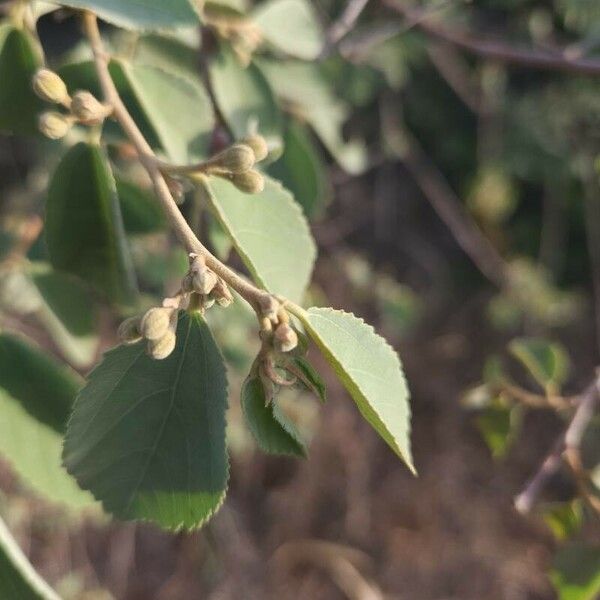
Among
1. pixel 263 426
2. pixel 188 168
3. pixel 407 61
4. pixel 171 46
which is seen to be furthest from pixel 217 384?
pixel 407 61

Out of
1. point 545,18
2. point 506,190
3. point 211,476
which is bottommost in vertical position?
point 506,190

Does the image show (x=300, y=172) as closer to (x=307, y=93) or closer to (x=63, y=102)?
(x=307, y=93)

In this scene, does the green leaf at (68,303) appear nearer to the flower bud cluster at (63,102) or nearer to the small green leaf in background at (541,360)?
the flower bud cluster at (63,102)

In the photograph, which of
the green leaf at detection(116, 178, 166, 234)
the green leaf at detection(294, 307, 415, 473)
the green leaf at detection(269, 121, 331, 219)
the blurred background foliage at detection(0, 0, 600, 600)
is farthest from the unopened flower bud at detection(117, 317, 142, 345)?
the blurred background foliage at detection(0, 0, 600, 600)

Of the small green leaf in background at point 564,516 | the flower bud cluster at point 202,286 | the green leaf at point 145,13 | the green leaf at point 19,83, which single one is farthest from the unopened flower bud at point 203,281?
the small green leaf in background at point 564,516

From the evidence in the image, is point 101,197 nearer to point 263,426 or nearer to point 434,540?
point 263,426

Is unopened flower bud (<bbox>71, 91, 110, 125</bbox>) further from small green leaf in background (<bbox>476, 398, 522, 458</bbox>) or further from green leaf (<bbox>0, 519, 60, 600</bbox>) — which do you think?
small green leaf in background (<bbox>476, 398, 522, 458</bbox>)
